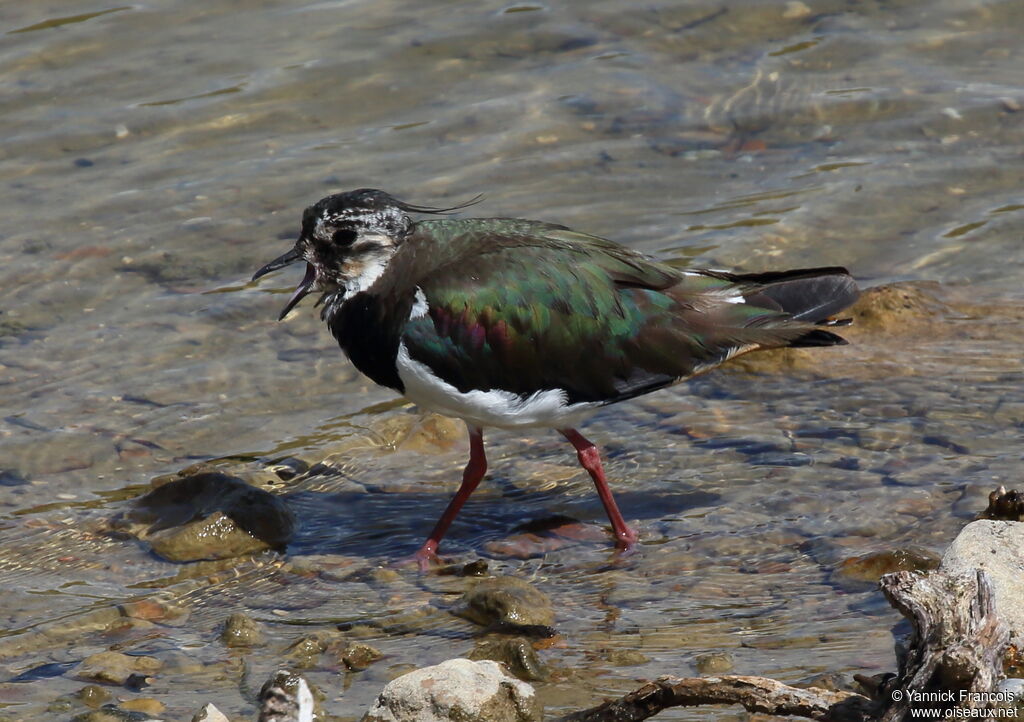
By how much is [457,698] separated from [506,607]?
3.57 ft

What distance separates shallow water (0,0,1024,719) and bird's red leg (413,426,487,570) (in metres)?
0.12

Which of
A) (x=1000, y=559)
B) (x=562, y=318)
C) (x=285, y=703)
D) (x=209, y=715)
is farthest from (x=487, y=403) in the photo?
(x=285, y=703)

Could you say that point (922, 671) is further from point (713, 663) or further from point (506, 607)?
point (506, 607)

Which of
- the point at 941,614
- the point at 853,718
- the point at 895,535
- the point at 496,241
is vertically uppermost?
the point at 496,241

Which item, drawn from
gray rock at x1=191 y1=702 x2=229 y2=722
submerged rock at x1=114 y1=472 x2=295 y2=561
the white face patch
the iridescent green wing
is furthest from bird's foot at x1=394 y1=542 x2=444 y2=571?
gray rock at x1=191 y1=702 x2=229 y2=722

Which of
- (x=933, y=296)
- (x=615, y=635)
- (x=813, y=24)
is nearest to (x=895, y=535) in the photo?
(x=615, y=635)

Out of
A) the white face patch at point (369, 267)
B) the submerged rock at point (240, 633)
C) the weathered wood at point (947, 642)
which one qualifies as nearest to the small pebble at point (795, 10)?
the white face patch at point (369, 267)

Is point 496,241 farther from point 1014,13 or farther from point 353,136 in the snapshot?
point 1014,13

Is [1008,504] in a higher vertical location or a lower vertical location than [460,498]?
higher

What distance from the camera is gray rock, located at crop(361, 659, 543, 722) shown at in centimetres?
419

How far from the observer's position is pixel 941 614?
364 centimetres

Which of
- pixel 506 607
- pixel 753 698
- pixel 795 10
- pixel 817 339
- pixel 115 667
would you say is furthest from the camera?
pixel 795 10

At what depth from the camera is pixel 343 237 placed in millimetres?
6223

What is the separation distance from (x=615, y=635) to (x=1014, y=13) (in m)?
9.21
